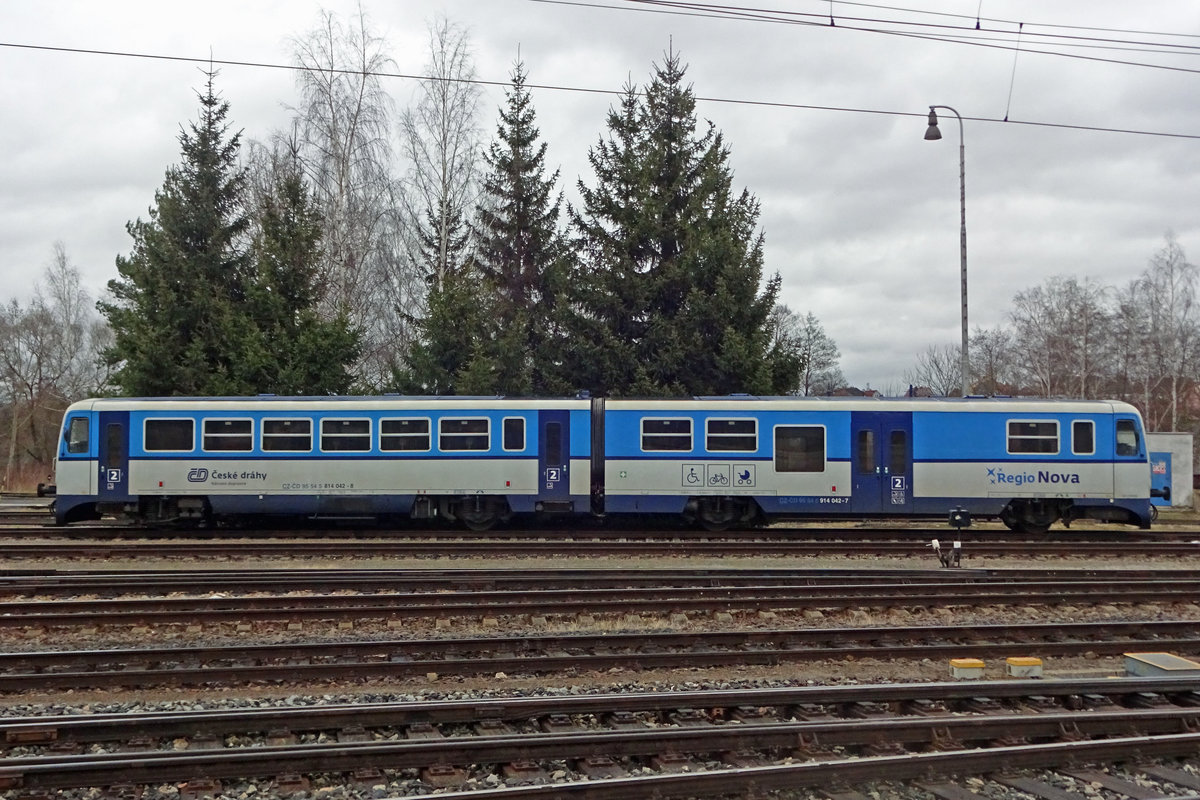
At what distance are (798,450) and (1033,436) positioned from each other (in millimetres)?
4722

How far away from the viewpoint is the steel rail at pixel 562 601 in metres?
10.5

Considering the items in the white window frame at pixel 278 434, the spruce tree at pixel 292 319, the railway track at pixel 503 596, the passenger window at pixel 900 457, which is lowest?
the railway track at pixel 503 596

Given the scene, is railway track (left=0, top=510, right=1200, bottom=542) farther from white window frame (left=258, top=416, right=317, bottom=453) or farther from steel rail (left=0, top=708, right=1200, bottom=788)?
steel rail (left=0, top=708, right=1200, bottom=788)

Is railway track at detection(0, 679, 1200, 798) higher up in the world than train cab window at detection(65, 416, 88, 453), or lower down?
lower down

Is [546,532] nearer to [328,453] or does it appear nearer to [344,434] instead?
[344,434]

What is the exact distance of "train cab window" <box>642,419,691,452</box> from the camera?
1814 centimetres

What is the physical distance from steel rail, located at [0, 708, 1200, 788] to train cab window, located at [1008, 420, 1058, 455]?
1169 cm

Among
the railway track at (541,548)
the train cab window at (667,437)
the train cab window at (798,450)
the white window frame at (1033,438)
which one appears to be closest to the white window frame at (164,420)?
the railway track at (541,548)

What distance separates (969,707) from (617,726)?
2.99 metres

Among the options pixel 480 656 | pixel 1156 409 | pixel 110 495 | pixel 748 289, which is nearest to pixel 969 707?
pixel 480 656

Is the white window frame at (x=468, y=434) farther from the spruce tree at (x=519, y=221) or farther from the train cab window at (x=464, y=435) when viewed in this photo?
the spruce tree at (x=519, y=221)

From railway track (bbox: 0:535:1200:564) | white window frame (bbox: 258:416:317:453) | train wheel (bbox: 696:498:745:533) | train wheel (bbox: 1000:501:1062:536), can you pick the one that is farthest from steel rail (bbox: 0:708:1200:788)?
white window frame (bbox: 258:416:317:453)

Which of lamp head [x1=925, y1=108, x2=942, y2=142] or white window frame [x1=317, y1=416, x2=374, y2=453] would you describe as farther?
lamp head [x1=925, y1=108, x2=942, y2=142]

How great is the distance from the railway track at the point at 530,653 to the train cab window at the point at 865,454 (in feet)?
26.3
